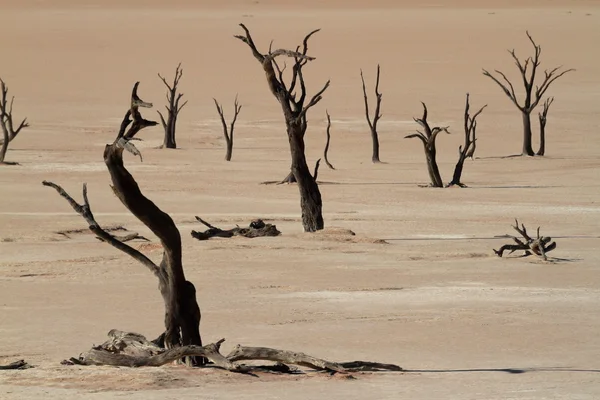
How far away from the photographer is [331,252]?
46.6 feet

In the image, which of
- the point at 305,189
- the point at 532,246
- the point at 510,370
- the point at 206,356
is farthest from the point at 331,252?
the point at 206,356

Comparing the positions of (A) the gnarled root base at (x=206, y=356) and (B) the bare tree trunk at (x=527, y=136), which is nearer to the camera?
(A) the gnarled root base at (x=206, y=356)

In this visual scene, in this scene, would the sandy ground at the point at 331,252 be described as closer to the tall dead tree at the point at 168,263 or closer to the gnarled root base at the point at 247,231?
the gnarled root base at the point at 247,231

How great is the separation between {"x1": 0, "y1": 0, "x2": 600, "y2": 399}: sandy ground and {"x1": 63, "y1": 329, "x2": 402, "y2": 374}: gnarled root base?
0.10 m

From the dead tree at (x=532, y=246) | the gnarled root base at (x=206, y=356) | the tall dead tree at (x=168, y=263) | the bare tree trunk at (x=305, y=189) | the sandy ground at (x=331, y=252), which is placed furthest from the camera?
the bare tree trunk at (x=305, y=189)

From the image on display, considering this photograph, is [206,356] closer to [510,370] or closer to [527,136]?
[510,370]

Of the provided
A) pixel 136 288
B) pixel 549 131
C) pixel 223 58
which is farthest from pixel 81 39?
pixel 136 288

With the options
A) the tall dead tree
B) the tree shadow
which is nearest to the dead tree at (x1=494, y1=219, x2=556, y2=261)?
the tree shadow

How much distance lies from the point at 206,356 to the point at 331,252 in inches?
268

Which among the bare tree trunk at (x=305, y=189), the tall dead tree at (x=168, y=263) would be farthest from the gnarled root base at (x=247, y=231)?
the tall dead tree at (x=168, y=263)

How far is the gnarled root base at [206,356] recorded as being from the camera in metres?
7.52

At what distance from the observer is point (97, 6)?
260 ft

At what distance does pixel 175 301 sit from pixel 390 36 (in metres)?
56.9

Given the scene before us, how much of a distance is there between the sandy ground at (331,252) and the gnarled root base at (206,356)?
10cm
